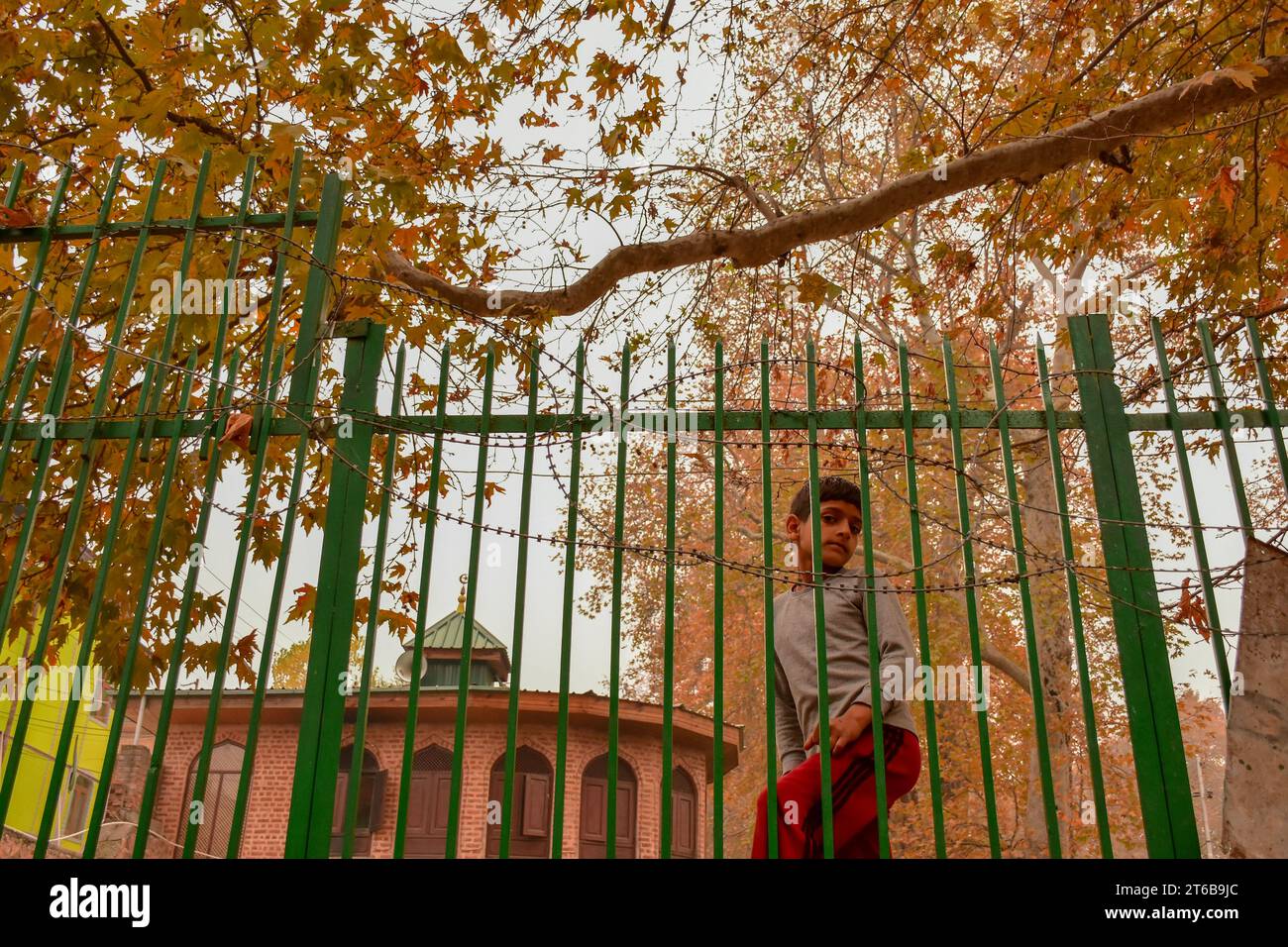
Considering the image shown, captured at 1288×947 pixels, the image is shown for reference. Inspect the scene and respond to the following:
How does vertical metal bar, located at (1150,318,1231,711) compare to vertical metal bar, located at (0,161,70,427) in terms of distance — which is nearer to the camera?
vertical metal bar, located at (1150,318,1231,711)

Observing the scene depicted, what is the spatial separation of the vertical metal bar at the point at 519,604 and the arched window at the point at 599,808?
47.8 feet

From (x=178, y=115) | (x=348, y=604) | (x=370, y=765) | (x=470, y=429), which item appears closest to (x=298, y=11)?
(x=178, y=115)

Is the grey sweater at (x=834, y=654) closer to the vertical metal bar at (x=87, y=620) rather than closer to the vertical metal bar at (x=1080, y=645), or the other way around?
the vertical metal bar at (x=1080, y=645)

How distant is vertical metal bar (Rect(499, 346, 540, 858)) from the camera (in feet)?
9.07

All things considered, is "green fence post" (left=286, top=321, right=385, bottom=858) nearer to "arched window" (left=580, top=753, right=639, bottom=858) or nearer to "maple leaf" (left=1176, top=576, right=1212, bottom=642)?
"maple leaf" (left=1176, top=576, right=1212, bottom=642)

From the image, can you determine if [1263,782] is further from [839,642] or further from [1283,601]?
[839,642]

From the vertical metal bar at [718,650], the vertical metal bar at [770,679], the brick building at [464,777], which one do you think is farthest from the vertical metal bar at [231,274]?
the brick building at [464,777]

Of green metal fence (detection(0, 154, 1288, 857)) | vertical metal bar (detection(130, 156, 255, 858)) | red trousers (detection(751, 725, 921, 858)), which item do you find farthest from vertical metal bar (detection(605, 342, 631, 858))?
vertical metal bar (detection(130, 156, 255, 858))

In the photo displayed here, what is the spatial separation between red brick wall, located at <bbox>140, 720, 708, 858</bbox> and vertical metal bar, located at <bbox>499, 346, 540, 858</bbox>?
14090 mm

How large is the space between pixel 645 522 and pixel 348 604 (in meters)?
17.5

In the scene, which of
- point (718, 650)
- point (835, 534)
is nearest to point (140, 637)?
point (718, 650)

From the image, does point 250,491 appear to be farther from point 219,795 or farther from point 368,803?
point 219,795

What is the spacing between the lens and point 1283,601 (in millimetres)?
3014

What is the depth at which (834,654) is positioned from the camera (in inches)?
127
